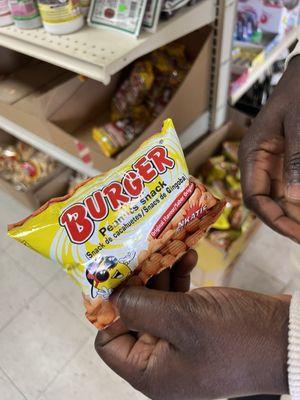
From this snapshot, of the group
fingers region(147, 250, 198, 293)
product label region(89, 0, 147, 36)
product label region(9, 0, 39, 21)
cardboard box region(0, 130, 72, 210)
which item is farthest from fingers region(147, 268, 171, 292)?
cardboard box region(0, 130, 72, 210)

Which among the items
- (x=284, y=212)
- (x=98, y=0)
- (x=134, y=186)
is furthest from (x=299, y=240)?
(x=98, y=0)

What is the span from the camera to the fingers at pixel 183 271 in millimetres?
708

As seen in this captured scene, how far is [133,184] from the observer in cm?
63

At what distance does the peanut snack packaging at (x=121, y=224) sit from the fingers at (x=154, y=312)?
7 centimetres

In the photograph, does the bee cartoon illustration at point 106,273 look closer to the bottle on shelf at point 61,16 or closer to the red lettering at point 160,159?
the red lettering at point 160,159

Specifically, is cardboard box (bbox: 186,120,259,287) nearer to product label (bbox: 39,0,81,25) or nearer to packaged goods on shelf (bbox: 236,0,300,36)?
packaged goods on shelf (bbox: 236,0,300,36)

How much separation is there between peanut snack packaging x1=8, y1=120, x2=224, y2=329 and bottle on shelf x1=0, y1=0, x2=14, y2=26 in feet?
2.34

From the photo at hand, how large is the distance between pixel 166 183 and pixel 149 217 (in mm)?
72

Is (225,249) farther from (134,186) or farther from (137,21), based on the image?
(137,21)

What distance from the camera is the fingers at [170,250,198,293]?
708 mm

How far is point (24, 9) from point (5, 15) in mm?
126

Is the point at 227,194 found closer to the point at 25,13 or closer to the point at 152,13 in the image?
the point at 152,13

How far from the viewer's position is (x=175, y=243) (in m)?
0.67

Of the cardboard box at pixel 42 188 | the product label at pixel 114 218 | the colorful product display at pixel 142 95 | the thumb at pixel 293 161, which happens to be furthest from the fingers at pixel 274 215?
the cardboard box at pixel 42 188
